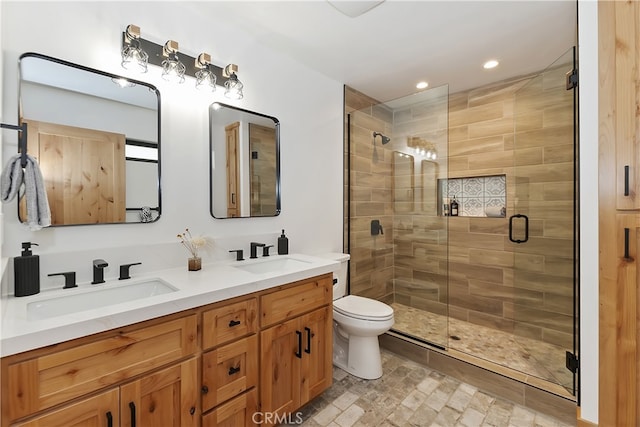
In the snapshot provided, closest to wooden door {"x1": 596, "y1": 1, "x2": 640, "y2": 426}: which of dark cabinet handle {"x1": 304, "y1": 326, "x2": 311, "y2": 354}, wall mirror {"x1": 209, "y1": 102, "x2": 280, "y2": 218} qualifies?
dark cabinet handle {"x1": 304, "y1": 326, "x2": 311, "y2": 354}

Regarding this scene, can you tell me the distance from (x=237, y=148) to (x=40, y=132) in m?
0.98

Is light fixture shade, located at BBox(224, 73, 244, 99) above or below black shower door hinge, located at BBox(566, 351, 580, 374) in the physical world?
above

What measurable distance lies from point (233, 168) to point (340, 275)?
131 cm

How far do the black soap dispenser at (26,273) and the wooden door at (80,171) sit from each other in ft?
0.58

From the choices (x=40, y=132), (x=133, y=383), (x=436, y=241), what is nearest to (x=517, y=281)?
(x=436, y=241)

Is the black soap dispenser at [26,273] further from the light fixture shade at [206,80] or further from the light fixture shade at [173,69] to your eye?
the light fixture shade at [206,80]

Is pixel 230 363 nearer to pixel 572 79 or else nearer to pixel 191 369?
pixel 191 369

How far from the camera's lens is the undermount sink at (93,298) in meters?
1.15

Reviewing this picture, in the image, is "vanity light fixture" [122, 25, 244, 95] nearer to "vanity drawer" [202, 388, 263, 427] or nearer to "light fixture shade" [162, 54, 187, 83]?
"light fixture shade" [162, 54, 187, 83]

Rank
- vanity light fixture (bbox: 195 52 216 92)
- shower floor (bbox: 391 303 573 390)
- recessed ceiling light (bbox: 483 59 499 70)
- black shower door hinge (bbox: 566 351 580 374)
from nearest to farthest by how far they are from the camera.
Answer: vanity light fixture (bbox: 195 52 216 92) < black shower door hinge (bbox: 566 351 580 374) < shower floor (bbox: 391 303 573 390) < recessed ceiling light (bbox: 483 59 499 70)

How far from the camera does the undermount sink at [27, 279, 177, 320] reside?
115cm

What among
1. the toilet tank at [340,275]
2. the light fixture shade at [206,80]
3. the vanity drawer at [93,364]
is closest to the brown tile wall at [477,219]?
the toilet tank at [340,275]

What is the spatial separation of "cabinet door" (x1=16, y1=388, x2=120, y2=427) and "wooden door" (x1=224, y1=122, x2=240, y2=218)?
1132 millimetres

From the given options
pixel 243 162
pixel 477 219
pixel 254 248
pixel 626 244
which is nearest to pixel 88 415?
pixel 254 248
